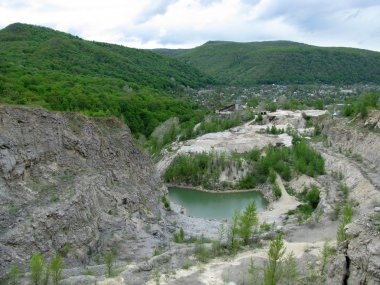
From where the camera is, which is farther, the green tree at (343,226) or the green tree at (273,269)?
the green tree at (343,226)

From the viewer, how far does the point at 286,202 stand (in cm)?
5072

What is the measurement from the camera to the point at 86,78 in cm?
9681

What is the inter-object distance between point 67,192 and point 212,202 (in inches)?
1114

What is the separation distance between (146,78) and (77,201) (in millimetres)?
107878

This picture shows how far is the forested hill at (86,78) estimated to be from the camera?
207 feet

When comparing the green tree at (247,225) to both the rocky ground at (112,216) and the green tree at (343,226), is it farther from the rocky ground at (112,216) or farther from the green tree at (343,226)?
the green tree at (343,226)

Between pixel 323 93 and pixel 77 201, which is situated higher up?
pixel 323 93

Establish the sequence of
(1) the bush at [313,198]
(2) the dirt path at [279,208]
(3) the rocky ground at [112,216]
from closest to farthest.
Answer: (3) the rocky ground at [112,216] < (2) the dirt path at [279,208] < (1) the bush at [313,198]

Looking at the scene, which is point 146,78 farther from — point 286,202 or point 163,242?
point 163,242

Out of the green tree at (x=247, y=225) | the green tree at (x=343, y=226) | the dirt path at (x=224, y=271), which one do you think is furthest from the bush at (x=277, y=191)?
the dirt path at (x=224, y=271)

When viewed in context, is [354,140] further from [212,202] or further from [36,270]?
[36,270]

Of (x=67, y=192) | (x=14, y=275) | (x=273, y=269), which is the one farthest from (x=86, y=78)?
(x=273, y=269)

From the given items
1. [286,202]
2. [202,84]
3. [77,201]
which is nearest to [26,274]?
[77,201]

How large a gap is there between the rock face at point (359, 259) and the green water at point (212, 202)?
1159 inches
